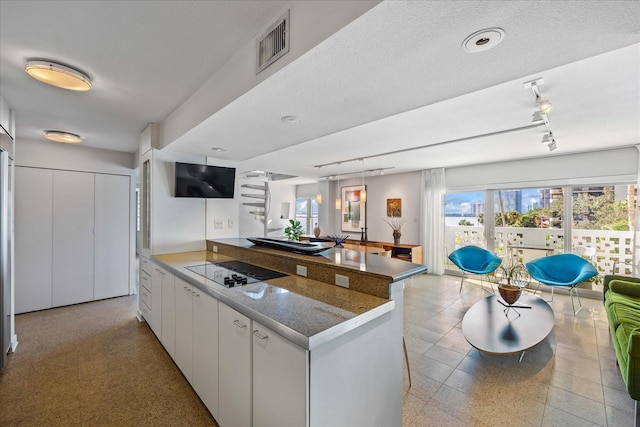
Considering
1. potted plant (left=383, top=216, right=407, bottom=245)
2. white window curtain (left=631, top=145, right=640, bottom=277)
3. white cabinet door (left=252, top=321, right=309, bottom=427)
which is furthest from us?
potted plant (left=383, top=216, right=407, bottom=245)

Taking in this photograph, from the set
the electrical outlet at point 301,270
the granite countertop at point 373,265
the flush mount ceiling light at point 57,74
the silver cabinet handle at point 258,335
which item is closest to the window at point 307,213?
the granite countertop at point 373,265

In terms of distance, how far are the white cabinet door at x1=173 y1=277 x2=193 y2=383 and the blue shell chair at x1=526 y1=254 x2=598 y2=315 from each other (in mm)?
4767

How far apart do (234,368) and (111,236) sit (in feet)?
13.8

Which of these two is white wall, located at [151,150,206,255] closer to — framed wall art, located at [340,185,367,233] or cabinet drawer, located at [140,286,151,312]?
cabinet drawer, located at [140,286,151,312]

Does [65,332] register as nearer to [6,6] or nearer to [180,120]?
[180,120]

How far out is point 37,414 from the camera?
6.26ft

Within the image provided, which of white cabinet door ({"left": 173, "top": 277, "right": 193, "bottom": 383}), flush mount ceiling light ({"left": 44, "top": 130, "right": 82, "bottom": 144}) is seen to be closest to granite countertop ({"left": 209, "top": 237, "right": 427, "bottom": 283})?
white cabinet door ({"left": 173, "top": 277, "right": 193, "bottom": 383})

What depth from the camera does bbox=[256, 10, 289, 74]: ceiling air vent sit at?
54.2 inches

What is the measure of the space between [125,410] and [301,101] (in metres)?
2.53

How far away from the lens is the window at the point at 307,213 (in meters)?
9.35

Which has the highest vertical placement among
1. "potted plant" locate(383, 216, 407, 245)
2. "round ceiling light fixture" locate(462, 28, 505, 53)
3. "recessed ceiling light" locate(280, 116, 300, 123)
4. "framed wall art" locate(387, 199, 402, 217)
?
"round ceiling light fixture" locate(462, 28, 505, 53)

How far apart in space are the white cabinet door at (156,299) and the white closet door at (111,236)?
6.62 ft

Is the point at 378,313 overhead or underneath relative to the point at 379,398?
overhead

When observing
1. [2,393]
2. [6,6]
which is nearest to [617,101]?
[6,6]
